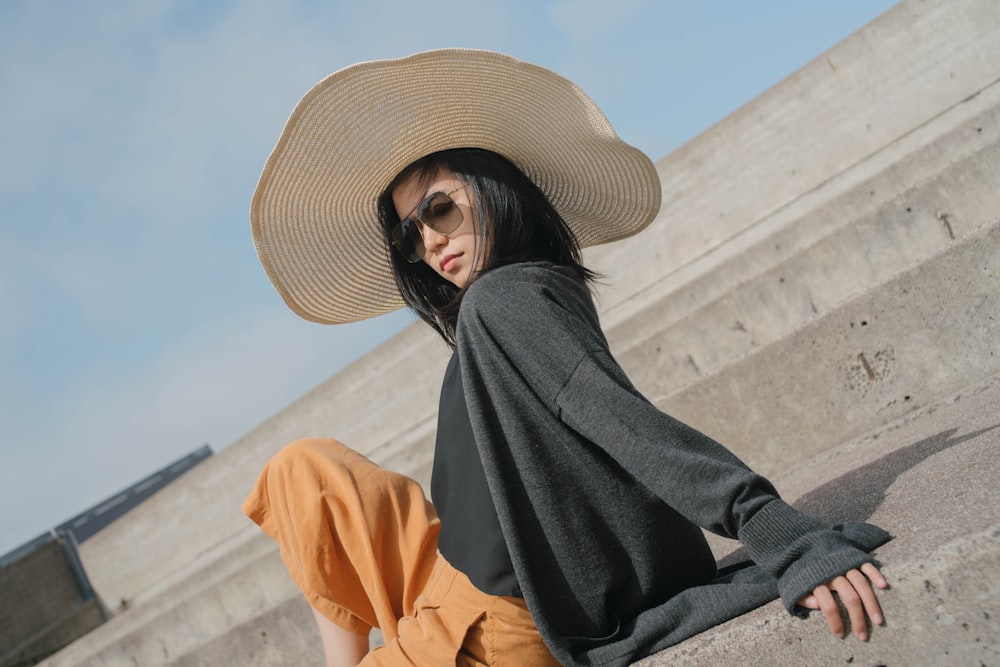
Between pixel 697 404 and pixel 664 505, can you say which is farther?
pixel 697 404

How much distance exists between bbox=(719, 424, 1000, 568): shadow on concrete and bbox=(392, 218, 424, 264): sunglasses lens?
971mm

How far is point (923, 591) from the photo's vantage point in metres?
1.22

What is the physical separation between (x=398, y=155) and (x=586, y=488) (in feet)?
3.28

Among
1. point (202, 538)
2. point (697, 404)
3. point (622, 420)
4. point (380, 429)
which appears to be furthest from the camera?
point (202, 538)

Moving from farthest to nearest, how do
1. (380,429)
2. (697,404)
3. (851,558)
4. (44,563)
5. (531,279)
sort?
(44,563) < (380,429) < (697,404) < (531,279) < (851,558)

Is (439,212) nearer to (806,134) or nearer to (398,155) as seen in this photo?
→ (398,155)

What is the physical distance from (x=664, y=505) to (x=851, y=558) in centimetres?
42

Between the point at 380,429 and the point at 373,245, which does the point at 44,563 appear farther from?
the point at 373,245

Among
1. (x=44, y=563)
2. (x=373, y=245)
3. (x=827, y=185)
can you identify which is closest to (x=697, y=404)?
(x=373, y=245)

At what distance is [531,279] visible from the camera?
1.77m

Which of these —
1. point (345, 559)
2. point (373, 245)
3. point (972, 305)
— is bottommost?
point (972, 305)

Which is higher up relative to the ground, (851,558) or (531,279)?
(531,279)

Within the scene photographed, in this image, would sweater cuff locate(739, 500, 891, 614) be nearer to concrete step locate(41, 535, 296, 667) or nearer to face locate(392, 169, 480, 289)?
face locate(392, 169, 480, 289)

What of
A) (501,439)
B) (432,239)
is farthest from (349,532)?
(432,239)
